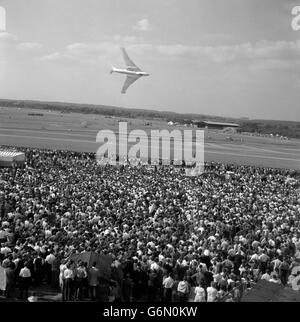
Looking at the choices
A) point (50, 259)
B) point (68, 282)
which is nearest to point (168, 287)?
point (68, 282)

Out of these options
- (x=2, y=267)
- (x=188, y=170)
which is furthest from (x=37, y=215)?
(x=188, y=170)

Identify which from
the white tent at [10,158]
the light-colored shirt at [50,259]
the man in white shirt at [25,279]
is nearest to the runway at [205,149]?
the white tent at [10,158]

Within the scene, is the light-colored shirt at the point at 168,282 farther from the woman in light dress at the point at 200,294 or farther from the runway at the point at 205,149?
the runway at the point at 205,149

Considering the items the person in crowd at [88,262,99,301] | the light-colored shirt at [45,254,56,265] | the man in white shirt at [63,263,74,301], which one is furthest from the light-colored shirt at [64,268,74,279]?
the light-colored shirt at [45,254,56,265]

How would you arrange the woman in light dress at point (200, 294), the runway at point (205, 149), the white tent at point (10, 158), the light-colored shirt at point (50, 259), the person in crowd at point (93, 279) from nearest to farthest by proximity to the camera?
the woman in light dress at point (200, 294), the person in crowd at point (93, 279), the light-colored shirt at point (50, 259), the white tent at point (10, 158), the runway at point (205, 149)

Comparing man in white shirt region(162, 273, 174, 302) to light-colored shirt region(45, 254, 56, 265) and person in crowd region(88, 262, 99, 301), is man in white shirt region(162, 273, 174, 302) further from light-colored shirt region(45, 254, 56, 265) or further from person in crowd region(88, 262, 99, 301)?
light-colored shirt region(45, 254, 56, 265)
